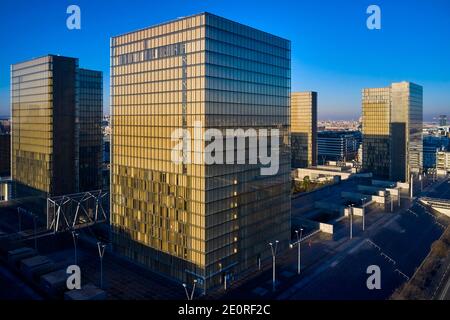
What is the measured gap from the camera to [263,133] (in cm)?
6725

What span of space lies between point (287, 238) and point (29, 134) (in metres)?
68.8

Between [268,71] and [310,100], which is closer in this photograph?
Answer: [268,71]

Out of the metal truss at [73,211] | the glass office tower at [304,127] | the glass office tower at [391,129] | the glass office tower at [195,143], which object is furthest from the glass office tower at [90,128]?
the glass office tower at [304,127]

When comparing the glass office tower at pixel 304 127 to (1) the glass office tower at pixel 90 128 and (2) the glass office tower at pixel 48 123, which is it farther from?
(2) the glass office tower at pixel 48 123

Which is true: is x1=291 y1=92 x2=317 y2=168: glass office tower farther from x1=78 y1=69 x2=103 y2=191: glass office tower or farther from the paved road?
x1=78 y1=69 x2=103 y2=191: glass office tower

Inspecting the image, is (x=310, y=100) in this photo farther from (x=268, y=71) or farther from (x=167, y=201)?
(x=167, y=201)

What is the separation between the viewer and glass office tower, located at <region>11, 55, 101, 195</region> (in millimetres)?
91312

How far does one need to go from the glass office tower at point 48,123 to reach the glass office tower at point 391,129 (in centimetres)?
11365

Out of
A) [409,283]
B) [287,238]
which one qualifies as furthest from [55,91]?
[409,283]

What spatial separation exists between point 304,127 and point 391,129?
46426 mm

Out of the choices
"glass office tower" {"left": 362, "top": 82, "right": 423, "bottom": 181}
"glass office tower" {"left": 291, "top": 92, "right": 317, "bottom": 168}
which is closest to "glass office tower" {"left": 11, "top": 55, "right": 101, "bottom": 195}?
"glass office tower" {"left": 362, "top": 82, "right": 423, "bottom": 181}

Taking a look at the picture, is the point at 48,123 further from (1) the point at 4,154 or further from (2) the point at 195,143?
(1) the point at 4,154

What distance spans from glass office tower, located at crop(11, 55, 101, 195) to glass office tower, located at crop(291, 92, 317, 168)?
120m

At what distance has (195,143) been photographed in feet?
183
